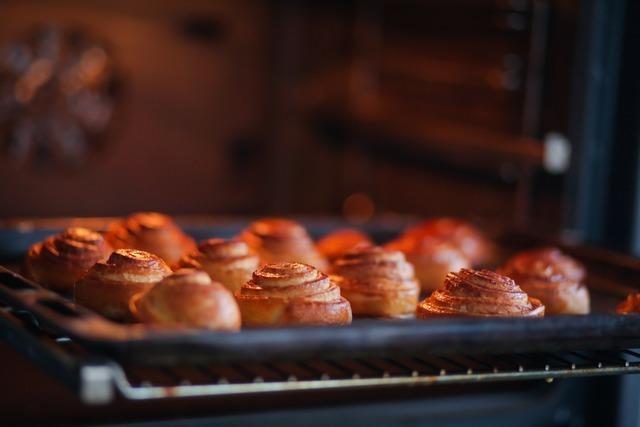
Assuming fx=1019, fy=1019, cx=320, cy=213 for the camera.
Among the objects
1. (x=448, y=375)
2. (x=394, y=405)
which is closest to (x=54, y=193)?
(x=394, y=405)

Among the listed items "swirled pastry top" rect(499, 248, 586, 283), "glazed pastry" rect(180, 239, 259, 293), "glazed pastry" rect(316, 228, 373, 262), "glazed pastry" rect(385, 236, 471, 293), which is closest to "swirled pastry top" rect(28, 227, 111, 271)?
"glazed pastry" rect(180, 239, 259, 293)

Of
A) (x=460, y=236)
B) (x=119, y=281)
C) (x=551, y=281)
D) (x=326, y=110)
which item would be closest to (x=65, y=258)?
(x=119, y=281)

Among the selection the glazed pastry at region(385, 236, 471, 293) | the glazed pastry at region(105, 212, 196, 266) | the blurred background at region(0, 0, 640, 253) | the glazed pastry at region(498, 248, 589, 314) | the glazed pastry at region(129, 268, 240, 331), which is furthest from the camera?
the blurred background at region(0, 0, 640, 253)

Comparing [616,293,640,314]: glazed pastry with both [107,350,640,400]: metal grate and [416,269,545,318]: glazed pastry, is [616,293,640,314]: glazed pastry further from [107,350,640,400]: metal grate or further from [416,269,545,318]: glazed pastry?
[416,269,545,318]: glazed pastry

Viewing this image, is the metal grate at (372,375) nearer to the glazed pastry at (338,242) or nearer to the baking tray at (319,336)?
the baking tray at (319,336)

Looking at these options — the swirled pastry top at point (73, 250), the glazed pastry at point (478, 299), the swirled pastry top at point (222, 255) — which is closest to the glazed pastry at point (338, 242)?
the swirled pastry top at point (222, 255)

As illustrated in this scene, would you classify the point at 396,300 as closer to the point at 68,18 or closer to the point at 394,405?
the point at 394,405
